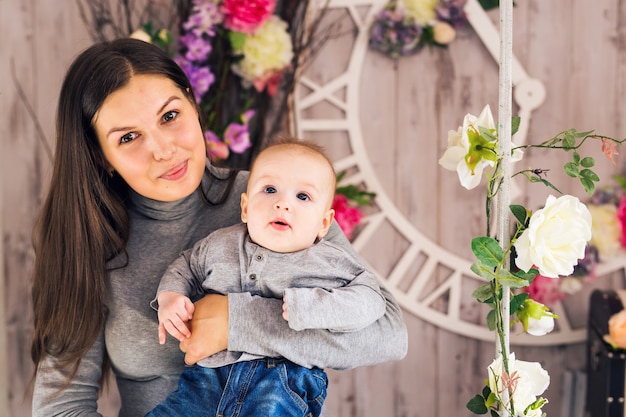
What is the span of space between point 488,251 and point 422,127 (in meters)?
1.31

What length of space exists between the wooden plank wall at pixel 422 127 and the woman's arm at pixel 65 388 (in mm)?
952

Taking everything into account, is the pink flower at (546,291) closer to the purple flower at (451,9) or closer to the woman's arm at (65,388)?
the purple flower at (451,9)

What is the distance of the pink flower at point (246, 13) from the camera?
213cm

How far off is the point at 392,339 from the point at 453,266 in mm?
1027

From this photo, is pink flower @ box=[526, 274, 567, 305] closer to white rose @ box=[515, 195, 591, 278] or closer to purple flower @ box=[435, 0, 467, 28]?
purple flower @ box=[435, 0, 467, 28]

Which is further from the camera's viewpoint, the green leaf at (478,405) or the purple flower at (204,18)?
the purple flower at (204,18)

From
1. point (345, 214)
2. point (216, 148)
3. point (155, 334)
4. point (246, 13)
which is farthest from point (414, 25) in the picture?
point (155, 334)

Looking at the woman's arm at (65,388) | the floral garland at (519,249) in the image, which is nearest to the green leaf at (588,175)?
the floral garland at (519,249)

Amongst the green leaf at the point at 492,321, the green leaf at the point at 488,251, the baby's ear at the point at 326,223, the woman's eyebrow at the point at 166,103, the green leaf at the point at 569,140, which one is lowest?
the green leaf at the point at 492,321

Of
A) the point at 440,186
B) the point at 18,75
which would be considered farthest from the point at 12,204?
the point at 440,186

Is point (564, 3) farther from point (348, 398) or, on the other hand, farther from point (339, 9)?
point (348, 398)

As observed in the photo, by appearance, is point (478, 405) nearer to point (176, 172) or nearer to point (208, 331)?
point (208, 331)

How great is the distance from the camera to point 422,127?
2.29 meters

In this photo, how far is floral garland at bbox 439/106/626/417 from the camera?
1.00 m
